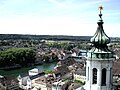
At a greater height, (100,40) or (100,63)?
(100,40)

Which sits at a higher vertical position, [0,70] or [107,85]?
[107,85]

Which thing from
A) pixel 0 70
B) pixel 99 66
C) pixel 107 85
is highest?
pixel 99 66

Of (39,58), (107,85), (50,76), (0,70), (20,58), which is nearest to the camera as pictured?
(107,85)

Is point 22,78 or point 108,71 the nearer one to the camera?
point 108,71

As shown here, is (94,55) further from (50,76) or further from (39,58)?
(39,58)

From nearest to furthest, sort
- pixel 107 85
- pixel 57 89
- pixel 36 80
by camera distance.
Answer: pixel 107 85, pixel 57 89, pixel 36 80

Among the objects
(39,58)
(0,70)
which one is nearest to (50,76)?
(0,70)
